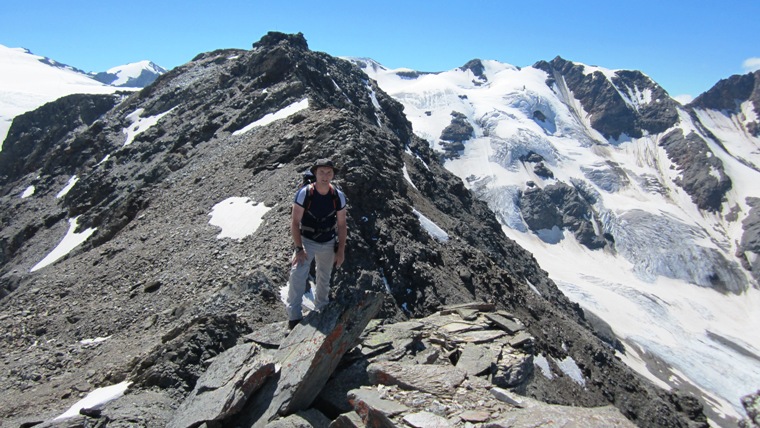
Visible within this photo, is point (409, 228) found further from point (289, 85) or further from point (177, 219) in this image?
point (289, 85)

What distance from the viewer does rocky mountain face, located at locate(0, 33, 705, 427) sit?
12.5 m

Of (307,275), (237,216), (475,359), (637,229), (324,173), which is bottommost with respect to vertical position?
(475,359)

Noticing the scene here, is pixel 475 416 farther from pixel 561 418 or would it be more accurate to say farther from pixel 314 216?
pixel 314 216

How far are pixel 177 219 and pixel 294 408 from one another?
749 inches

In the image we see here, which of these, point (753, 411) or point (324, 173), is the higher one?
point (324, 173)

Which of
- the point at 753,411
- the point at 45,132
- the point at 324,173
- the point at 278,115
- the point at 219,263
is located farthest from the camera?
the point at 45,132

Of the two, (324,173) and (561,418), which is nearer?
(561,418)

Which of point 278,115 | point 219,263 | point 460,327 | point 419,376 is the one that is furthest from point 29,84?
point 419,376

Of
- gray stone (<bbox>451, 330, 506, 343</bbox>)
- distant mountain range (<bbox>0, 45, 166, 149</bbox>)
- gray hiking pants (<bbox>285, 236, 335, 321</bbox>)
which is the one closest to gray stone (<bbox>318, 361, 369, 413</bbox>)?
gray hiking pants (<bbox>285, 236, 335, 321</bbox>)

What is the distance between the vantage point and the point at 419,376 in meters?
8.55

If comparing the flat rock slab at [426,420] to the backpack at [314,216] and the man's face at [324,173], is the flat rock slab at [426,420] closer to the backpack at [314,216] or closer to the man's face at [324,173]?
the backpack at [314,216]

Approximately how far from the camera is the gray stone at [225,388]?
8.26 meters

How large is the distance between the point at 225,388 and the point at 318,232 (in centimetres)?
348

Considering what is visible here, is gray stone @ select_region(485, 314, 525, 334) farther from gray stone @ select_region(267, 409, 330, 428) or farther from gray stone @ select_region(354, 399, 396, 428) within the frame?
gray stone @ select_region(267, 409, 330, 428)
